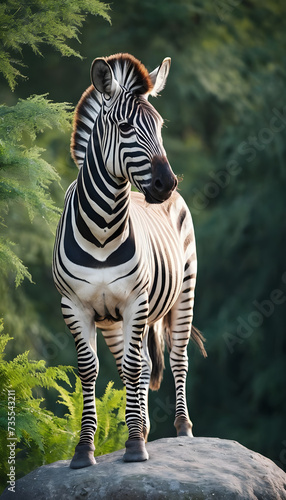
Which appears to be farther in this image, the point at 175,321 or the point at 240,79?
the point at 240,79

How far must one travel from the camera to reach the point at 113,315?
4590 mm

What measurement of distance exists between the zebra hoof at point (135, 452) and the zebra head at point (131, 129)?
1.54 meters

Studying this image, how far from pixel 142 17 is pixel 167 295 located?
9235 millimetres

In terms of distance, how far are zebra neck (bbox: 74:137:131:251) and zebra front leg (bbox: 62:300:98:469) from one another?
1.51 ft

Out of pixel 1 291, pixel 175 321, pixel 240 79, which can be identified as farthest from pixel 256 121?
pixel 175 321

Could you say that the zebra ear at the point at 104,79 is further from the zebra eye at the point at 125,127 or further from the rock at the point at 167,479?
the rock at the point at 167,479

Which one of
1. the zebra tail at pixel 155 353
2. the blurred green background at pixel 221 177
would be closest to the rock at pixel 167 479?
the zebra tail at pixel 155 353

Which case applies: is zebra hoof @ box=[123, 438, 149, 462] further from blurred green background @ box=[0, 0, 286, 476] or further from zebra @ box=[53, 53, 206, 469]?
blurred green background @ box=[0, 0, 286, 476]

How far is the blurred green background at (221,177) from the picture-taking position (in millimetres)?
11648

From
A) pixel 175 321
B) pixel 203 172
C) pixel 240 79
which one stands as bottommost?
pixel 175 321

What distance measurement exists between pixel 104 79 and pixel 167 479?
2.39m

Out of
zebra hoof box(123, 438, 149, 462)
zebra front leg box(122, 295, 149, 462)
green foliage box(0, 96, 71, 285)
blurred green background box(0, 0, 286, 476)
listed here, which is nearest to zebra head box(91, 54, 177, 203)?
zebra front leg box(122, 295, 149, 462)

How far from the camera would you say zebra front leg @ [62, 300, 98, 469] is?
4551 millimetres

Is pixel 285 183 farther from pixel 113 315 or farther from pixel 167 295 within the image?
pixel 113 315
